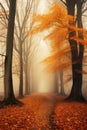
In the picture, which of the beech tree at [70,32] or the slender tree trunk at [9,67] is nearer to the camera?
the slender tree trunk at [9,67]

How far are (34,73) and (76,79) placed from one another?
29405 mm

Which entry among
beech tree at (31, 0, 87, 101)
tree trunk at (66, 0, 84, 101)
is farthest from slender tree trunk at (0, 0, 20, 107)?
tree trunk at (66, 0, 84, 101)

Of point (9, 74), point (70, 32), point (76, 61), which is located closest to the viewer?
point (9, 74)

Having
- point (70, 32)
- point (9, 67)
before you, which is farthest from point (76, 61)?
point (9, 67)

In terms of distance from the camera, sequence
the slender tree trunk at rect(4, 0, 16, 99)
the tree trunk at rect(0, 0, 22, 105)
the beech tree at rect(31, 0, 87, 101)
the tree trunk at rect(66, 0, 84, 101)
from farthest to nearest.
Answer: the tree trunk at rect(66, 0, 84, 101), the beech tree at rect(31, 0, 87, 101), the slender tree trunk at rect(4, 0, 16, 99), the tree trunk at rect(0, 0, 22, 105)

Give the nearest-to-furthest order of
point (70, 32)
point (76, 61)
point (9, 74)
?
1. point (9, 74)
2. point (70, 32)
3. point (76, 61)

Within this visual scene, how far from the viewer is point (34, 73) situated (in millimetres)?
48312

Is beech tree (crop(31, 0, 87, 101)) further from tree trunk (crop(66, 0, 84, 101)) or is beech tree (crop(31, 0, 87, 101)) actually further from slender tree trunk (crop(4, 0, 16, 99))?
slender tree trunk (crop(4, 0, 16, 99))

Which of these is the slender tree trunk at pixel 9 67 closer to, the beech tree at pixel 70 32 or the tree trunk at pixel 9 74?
the tree trunk at pixel 9 74

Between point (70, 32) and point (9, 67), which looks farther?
point (70, 32)

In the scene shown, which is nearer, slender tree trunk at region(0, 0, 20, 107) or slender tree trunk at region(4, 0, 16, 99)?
slender tree trunk at region(0, 0, 20, 107)

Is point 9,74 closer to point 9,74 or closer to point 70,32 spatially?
point 9,74

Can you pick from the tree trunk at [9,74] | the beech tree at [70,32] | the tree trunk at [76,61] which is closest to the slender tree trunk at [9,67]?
the tree trunk at [9,74]

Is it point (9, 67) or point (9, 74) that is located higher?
point (9, 67)
